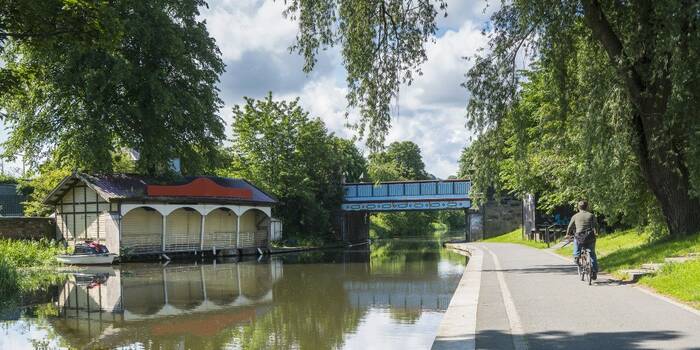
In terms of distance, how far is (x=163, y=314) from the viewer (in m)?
12.8

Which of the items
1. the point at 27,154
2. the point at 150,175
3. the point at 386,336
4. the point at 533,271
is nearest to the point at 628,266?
the point at 533,271

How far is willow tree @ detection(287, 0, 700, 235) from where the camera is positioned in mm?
13695

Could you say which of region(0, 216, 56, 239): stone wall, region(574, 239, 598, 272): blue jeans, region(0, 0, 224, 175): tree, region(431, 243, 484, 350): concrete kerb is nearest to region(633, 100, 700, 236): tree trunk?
region(574, 239, 598, 272): blue jeans

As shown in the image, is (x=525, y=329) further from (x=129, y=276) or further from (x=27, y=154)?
(x=27, y=154)

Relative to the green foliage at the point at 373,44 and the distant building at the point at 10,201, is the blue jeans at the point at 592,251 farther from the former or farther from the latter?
the distant building at the point at 10,201

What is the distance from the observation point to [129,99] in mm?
32781

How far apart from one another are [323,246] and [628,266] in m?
34.9

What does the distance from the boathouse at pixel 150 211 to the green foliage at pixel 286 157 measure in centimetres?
923

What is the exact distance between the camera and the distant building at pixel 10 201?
5291 centimetres

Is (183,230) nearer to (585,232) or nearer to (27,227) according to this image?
(27,227)

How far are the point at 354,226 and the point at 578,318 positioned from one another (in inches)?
2047

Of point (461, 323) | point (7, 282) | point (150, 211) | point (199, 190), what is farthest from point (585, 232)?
point (150, 211)

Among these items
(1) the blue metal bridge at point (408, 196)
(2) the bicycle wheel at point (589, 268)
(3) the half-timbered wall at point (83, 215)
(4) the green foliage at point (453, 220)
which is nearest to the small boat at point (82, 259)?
(3) the half-timbered wall at point (83, 215)

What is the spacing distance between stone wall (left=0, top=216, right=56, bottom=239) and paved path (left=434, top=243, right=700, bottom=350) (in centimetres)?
2650
